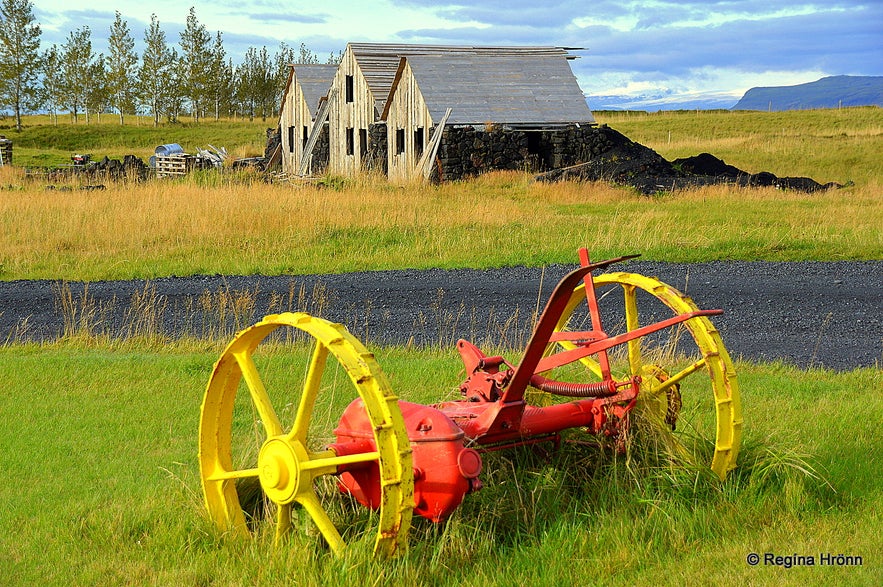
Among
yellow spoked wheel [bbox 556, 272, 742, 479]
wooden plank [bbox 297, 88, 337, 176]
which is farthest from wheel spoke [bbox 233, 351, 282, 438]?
wooden plank [bbox 297, 88, 337, 176]

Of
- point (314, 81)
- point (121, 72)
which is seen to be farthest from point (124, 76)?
point (314, 81)

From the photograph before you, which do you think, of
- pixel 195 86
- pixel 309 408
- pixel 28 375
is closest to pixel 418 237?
pixel 28 375

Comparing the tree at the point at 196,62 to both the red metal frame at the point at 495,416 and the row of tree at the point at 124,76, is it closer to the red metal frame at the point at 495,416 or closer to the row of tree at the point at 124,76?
the row of tree at the point at 124,76

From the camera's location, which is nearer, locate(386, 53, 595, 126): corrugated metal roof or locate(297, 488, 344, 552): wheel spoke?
locate(297, 488, 344, 552): wheel spoke

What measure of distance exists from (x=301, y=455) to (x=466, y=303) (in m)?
6.19

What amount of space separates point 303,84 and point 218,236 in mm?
24838

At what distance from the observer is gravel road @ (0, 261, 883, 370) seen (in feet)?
26.2

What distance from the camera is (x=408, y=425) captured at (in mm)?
3486

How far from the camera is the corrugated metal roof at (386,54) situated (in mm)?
31500

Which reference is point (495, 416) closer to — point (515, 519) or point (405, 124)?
point (515, 519)

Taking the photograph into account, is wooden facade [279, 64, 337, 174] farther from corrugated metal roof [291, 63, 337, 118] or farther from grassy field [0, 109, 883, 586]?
grassy field [0, 109, 883, 586]

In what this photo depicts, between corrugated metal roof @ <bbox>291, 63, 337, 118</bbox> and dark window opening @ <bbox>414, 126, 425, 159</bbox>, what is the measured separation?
850 cm

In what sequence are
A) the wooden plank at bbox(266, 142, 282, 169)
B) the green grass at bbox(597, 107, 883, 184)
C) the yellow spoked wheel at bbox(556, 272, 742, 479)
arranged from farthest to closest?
the wooden plank at bbox(266, 142, 282, 169), the green grass at bbox(597, 107, 883, 184), the yellow spoked wheel at bbox(556, 272, 742, 479)

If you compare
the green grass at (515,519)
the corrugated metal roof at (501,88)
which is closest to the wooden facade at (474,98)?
the corrugated metal roof at (501,88)
